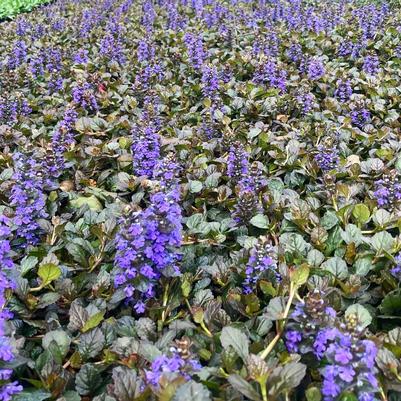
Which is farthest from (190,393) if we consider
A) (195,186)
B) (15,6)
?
(15,6)

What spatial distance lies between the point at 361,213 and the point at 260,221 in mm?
622

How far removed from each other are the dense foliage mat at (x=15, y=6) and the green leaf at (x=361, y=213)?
10.2 metres

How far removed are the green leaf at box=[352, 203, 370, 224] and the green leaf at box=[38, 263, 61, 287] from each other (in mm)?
1782

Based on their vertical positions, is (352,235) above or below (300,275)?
below

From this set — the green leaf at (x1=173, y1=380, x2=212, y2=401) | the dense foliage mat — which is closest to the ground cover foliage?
the green leaf at (x1=173, y1=380, x2=212, y2=401)

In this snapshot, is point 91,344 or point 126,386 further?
point 91,344

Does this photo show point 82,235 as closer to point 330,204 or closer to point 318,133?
point 330,204

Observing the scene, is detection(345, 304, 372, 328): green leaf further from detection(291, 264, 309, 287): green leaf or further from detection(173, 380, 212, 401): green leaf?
detection(173, 380, 212, 401): green leaf

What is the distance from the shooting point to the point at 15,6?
1166 centimetres

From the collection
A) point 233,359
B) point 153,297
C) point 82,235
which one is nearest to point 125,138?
point 82,235

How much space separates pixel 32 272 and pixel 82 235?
0.41 meters

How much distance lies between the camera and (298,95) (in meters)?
5.02

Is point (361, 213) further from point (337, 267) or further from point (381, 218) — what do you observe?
point (337, 267)

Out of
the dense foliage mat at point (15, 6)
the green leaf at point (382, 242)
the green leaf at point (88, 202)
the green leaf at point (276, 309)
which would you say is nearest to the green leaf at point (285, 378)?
the green leaf at point (276, 309)
